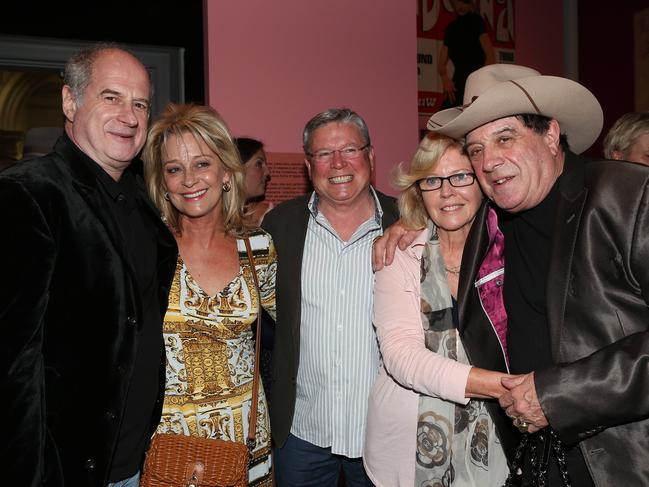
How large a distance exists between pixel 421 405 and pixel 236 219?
44.2 inches

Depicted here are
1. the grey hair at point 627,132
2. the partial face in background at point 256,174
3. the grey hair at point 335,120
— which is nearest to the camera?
the grey hair at point 335,120

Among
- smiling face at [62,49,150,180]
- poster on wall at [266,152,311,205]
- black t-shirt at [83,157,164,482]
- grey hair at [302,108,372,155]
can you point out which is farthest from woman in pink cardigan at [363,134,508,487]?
poster on wall at [266,152,311,205]

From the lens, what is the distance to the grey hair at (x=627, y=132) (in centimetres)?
343

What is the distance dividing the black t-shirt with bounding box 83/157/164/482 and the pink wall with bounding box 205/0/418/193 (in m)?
2.23

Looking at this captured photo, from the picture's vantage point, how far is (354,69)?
4789 mm

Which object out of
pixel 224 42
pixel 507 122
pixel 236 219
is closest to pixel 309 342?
pixel 236 219

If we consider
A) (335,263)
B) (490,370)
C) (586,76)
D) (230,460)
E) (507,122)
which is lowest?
(230,460)

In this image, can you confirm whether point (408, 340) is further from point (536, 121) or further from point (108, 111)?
point (108, 111)

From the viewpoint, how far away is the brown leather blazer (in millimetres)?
1728

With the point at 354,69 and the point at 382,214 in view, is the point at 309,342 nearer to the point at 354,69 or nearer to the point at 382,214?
the point at 382,214

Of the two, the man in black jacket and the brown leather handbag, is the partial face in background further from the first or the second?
the brown leather handbag

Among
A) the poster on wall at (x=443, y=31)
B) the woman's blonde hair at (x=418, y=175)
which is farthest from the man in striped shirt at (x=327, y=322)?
the poster on wall at (x=443, y=31)

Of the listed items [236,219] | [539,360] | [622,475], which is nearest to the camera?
[622,475]

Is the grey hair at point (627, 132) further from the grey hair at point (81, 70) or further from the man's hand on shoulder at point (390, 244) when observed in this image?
the grey hair at point (81, 70)
